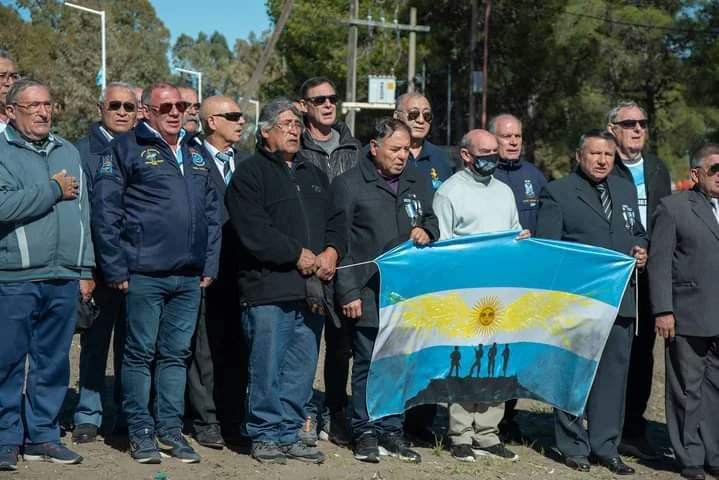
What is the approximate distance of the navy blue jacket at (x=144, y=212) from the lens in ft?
22.8

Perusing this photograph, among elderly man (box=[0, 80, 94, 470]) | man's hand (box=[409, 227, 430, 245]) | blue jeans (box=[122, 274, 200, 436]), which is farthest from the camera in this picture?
man's hand (box=[409, 227, 430, 245])

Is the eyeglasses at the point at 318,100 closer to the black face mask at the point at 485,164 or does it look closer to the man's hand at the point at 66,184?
the black face mask at the point at 485,164

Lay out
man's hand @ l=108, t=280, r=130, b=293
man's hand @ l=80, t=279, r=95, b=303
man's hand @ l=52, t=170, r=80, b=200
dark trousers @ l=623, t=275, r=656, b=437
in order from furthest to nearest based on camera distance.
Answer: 1. dark trousers @ l=623, t=275, r=656, b=437
2. man's hand @ l=80, t=279, r=95, b=303
3. man's hand @ l=108, t=280, r=130, b=293
4. man's hand @ l=52, t=170, r=80, b=200

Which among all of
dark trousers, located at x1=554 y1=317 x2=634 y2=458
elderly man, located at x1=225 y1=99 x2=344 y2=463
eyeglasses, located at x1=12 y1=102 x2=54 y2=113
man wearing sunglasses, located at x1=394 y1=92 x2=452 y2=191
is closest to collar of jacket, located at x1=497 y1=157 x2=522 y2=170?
man wearing sunglasses, located at x1=394 y1=92 x2=452 y2=191

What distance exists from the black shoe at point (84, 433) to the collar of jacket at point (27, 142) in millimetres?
2016

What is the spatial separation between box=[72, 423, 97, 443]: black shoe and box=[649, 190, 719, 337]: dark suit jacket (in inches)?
160

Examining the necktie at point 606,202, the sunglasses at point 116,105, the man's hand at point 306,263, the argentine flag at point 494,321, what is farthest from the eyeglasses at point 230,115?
the necktie at point 606,202

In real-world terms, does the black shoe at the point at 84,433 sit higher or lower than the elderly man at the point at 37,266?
lower

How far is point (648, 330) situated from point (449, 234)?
193 cm

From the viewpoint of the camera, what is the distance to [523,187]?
8.33 meters

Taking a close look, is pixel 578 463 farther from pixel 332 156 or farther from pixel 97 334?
pixel 97 334

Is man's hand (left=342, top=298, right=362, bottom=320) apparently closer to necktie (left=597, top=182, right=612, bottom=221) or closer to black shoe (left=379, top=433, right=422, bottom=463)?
black shoe (left=379, top=433, right=422, bottom=463)

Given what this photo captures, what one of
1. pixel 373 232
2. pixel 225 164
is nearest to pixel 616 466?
pixel 373 232

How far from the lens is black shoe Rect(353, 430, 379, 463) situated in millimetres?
7434
